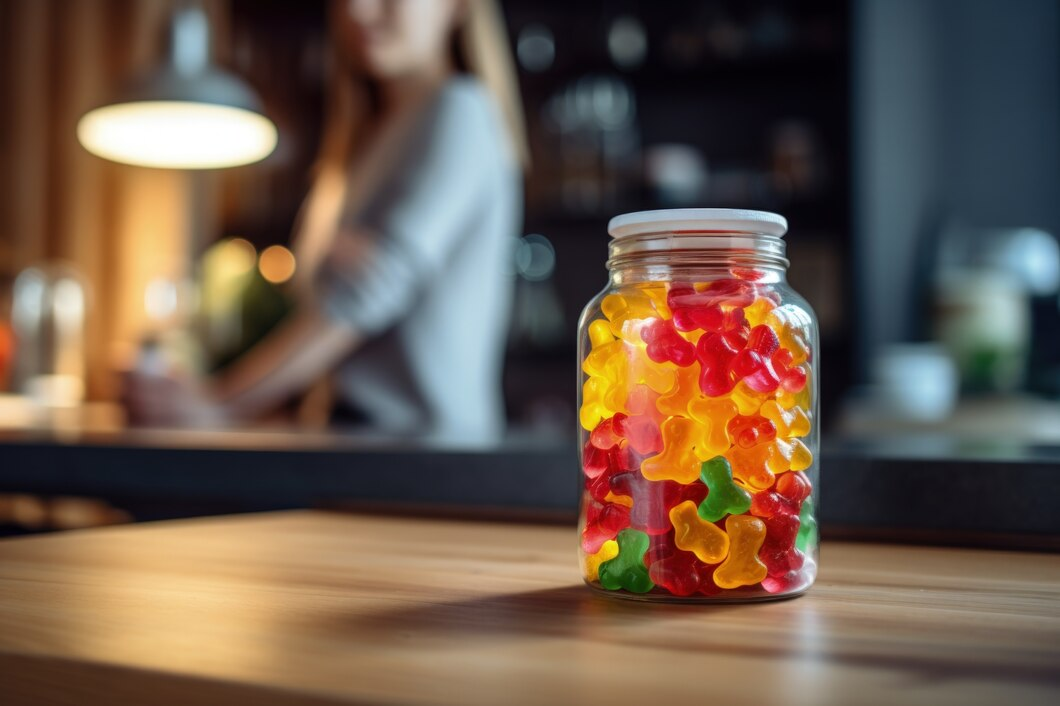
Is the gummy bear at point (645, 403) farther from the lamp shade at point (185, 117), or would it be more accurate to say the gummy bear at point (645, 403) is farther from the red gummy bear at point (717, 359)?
the lamp shade at point (185, 117)

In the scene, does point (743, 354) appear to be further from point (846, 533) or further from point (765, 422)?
point (846, 533)

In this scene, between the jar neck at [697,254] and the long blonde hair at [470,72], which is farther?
the long blonde hair at [470,72]

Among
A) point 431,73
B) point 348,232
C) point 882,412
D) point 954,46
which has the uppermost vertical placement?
point 954,46

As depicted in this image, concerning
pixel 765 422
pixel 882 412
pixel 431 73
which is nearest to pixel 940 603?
pixel 765 422

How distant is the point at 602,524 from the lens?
0.56 meters

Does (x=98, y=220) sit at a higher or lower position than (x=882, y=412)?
higher

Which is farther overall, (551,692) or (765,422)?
(765,422)

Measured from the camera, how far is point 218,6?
4012 mm

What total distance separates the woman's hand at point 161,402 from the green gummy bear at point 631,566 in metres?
1.48

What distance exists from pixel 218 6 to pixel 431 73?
2.43 meters

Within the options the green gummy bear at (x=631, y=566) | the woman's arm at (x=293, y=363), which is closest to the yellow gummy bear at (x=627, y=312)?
the green gummy bear at (x=631, y=566)

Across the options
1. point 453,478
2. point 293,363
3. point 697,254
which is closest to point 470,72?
point 293,363

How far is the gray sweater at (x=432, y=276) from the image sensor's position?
1.74m

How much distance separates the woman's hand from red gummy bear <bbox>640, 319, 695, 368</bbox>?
59.0 inches
